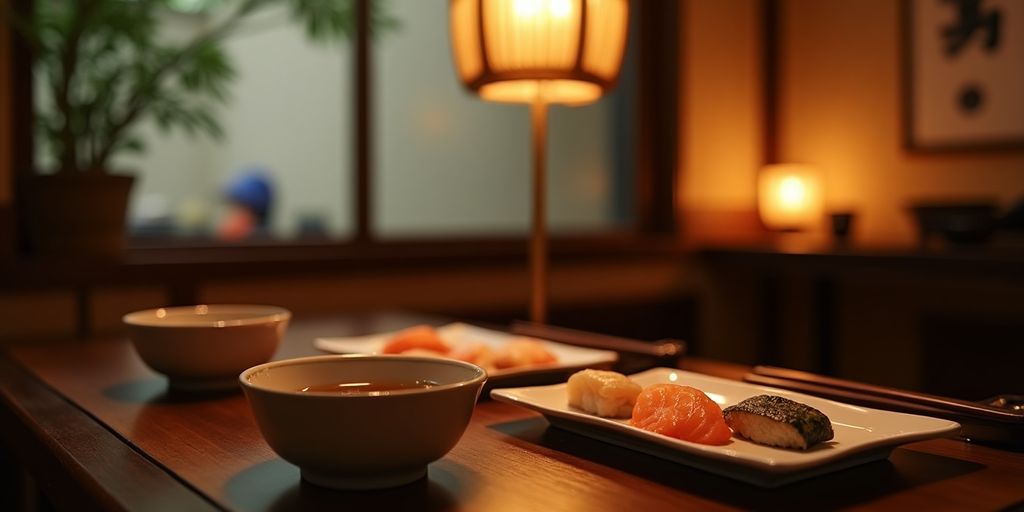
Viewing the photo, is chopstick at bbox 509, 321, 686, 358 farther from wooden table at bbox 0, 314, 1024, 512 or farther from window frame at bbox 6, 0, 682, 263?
window frame at bbox 6, 0, 682, 263

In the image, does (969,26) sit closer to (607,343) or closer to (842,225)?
(842,225)

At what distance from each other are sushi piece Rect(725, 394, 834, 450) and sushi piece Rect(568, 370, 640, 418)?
0.33 feet

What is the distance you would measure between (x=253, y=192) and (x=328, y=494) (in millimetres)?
2584

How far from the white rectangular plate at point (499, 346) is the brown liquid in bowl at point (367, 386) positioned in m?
0.26

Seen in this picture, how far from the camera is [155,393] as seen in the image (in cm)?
102

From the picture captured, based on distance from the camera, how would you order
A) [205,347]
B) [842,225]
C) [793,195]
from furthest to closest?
[793,195] < [842,225] < [205,347]

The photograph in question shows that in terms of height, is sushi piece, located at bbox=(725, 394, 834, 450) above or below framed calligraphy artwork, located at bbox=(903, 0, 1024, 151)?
below

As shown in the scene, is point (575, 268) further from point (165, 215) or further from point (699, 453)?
point (699, 453)

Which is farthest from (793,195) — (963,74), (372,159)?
(372,159)

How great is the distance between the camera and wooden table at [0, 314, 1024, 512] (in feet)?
2.07

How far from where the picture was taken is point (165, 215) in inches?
113

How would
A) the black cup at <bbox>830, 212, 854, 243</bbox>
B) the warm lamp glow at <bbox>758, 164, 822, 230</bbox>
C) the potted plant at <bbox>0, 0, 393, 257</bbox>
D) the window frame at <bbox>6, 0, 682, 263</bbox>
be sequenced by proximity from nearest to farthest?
the potted plant at <bbox>0, 0, 393, 257</bbox> → the window frame at <bbox>6, 0, 682, 263</bbox> → the black cup at <bbox>830, 212, 854, 243</bbox> → the warm lamp glow at <bbox>758, 164, 822, 230</bbox>

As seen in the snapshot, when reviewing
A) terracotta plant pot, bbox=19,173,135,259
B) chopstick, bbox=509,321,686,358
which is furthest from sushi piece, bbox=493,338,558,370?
terracotta plant pot, bbox=19,173,135,259

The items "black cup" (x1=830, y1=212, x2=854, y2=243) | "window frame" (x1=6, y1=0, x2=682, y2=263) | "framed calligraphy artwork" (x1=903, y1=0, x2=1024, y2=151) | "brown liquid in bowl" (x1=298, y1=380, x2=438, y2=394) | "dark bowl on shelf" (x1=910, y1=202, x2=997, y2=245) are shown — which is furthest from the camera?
"black cup" (x1=830, y1=212, x2=854, y2=243)
